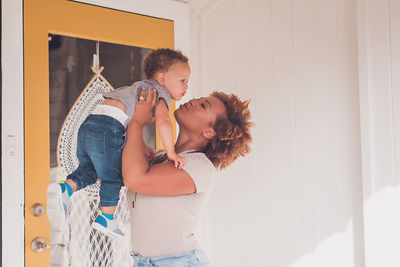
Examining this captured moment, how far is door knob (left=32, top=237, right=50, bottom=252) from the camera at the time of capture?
7.01 feet

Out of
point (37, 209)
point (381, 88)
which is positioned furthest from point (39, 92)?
point (381, 88)

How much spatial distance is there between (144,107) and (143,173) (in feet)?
0.81

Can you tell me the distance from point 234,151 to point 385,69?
0.81m

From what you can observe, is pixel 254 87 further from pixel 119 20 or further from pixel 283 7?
pixel 119 20

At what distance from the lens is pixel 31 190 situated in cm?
215

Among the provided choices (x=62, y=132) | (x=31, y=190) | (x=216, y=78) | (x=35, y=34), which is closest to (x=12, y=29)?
(x=35, y=34)

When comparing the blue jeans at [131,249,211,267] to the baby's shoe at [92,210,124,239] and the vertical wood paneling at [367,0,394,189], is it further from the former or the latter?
the vertical wood paneling at [367,0,394,189]

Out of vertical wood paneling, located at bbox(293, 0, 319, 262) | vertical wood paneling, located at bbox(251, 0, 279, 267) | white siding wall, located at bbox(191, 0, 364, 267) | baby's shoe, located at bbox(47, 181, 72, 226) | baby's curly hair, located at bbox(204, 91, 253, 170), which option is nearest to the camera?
baby's shoe, located at bbox(47, 181, 72, 226)

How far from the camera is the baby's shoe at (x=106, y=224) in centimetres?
147

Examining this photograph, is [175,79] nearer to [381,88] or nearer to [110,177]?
[110,177]

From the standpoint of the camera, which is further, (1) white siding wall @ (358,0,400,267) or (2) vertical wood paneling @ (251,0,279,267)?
(2) vertical wood paneling @ (251,0,279,267)

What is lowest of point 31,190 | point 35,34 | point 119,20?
point 31,190

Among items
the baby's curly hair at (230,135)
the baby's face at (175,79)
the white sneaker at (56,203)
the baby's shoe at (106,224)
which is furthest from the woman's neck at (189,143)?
the white sneaker at (56,203)

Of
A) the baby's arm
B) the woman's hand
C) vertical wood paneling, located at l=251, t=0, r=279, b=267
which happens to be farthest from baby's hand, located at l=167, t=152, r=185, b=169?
vertical wood paneling, located at l=251, t=0, r=279, b=267
